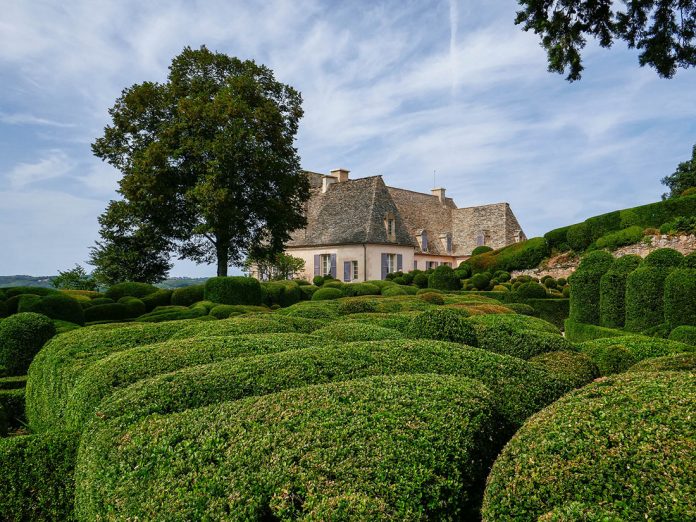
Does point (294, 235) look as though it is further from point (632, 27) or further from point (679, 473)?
point (679, 473)

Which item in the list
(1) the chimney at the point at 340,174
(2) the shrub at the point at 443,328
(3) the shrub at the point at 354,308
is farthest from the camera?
(1) the chimney at the point at 340,174

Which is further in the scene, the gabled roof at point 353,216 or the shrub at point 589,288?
the gabled roof at point 353,216

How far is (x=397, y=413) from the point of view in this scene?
334 cm

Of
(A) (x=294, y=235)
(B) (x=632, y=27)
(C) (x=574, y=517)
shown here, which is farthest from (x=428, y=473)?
(A) (x=294, y=235)

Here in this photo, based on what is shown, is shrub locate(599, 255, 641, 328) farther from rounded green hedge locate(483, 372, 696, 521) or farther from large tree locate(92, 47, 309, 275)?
large tree locate(92, 47, 309, 275)

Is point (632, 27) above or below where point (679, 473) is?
above

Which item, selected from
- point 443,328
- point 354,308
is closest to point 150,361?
point 443,328

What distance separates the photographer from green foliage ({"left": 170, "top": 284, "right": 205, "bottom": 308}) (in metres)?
18.9

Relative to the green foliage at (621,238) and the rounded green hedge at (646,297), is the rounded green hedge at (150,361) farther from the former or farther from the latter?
the green foliage at (621,238)

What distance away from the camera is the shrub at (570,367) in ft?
16.4

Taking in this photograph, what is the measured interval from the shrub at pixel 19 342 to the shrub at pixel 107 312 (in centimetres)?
526

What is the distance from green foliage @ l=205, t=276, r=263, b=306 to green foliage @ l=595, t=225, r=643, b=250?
19720mm

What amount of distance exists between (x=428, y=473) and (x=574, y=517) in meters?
0.75

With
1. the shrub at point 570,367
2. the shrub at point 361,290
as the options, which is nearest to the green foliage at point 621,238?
the shrub at point 361,290
